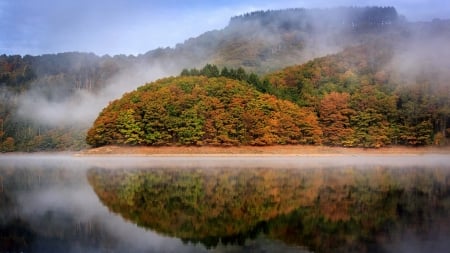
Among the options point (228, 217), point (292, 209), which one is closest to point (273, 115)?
point (292, 209)

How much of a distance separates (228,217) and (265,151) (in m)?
55.3

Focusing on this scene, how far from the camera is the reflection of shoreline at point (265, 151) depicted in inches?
2889

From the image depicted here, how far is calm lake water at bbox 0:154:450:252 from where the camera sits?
1423 cm

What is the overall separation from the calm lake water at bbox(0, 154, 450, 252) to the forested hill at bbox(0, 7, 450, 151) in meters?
61.7

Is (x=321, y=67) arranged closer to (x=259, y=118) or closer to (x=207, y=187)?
(x=259, y=118)

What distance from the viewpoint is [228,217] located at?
1873 cm

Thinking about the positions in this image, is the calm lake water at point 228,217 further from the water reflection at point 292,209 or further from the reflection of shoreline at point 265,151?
the reflection of shoreline at point 265,151

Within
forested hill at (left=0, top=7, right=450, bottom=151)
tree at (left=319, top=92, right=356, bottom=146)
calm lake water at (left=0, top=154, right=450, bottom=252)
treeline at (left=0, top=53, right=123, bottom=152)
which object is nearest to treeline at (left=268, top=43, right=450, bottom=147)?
tree at (left=319, top=92, right=356, bottom=146)

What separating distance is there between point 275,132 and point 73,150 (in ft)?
186

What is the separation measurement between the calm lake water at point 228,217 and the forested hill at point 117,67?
203ft

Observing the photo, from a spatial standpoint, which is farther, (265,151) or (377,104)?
(377,104)

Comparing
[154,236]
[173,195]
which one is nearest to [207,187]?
[173,195]

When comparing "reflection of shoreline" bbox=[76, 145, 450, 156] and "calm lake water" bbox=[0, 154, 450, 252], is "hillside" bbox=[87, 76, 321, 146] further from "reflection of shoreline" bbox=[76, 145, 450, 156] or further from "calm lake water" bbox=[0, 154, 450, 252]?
"calm lake water" bbox=[0, 154, 450, 252]

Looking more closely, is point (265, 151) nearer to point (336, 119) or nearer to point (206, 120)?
point (206, 120)
